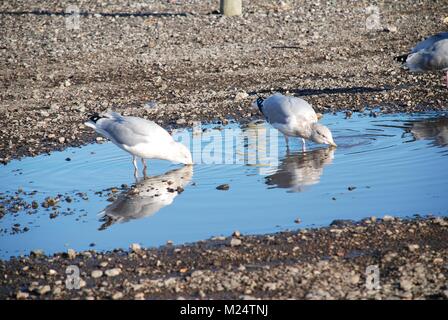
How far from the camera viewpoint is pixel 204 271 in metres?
6.73

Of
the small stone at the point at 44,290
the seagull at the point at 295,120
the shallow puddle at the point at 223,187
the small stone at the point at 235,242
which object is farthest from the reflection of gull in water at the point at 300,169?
the small stone at the point at 44,290

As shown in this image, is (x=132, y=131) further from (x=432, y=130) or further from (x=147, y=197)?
(x=432, y=130)

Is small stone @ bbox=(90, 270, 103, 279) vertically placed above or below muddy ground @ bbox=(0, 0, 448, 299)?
below

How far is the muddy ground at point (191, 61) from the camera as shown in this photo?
13.1 meters

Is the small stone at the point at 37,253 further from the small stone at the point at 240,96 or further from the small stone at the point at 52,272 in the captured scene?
the small stone at the point at 240,96

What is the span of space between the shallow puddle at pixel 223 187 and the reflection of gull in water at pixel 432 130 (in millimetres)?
14

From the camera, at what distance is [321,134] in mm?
10742

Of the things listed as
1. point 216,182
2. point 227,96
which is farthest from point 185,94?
point 216,182

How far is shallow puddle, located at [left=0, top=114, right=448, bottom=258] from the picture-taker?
8.12m

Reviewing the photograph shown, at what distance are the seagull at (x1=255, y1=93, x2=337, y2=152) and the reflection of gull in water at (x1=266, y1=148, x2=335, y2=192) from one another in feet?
0.75

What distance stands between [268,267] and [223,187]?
2.65m

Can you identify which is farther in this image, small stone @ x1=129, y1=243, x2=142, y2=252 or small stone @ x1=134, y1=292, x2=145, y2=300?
small stone @ x1=129, y1=243, x2=142, y2=252

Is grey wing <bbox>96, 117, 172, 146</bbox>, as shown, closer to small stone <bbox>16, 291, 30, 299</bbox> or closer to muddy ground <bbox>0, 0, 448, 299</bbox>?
muddy ground <bbox>0, 0, 448, 299</bbox>

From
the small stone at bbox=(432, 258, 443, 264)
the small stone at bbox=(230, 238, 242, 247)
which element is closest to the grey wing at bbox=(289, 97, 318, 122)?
the small stone at bbox=(230, 238, 242, 247)
